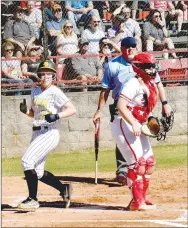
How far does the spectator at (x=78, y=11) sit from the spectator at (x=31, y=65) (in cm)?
103

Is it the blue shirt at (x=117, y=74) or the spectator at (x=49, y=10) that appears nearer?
the blue shirt at (x=117, y=74)

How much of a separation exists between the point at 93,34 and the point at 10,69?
5.92 feet

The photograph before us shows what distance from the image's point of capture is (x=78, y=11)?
16938 mm

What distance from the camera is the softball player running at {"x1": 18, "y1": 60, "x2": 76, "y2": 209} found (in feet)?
33.1

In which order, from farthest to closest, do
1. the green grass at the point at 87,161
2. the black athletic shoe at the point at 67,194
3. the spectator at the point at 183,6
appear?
1. the spectator at the point at 183,6
2. the green grass at the point at 87,161
3. the black athletic shoe at the point at 67,194

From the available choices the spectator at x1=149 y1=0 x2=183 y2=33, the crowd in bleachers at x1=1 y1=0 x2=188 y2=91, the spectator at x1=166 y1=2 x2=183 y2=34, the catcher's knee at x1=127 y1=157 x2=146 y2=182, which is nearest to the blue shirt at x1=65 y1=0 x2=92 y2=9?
the crowd in bleachers at x1=1 y1=0 x2=188 y2=91

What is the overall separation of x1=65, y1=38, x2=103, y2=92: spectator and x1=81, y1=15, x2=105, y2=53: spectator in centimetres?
19

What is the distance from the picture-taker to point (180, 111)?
1661cm

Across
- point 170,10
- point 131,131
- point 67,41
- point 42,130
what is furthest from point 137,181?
point 170,10

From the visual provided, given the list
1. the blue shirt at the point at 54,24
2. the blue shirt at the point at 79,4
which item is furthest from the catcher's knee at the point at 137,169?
the blue shirt at the point at 79,4

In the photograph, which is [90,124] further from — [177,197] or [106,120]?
[177,197]

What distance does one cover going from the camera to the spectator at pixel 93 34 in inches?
643

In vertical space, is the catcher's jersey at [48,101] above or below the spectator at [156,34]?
below

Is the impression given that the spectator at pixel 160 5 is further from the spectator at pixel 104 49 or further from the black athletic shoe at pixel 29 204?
the black athletic shoe at pixel 29 204
